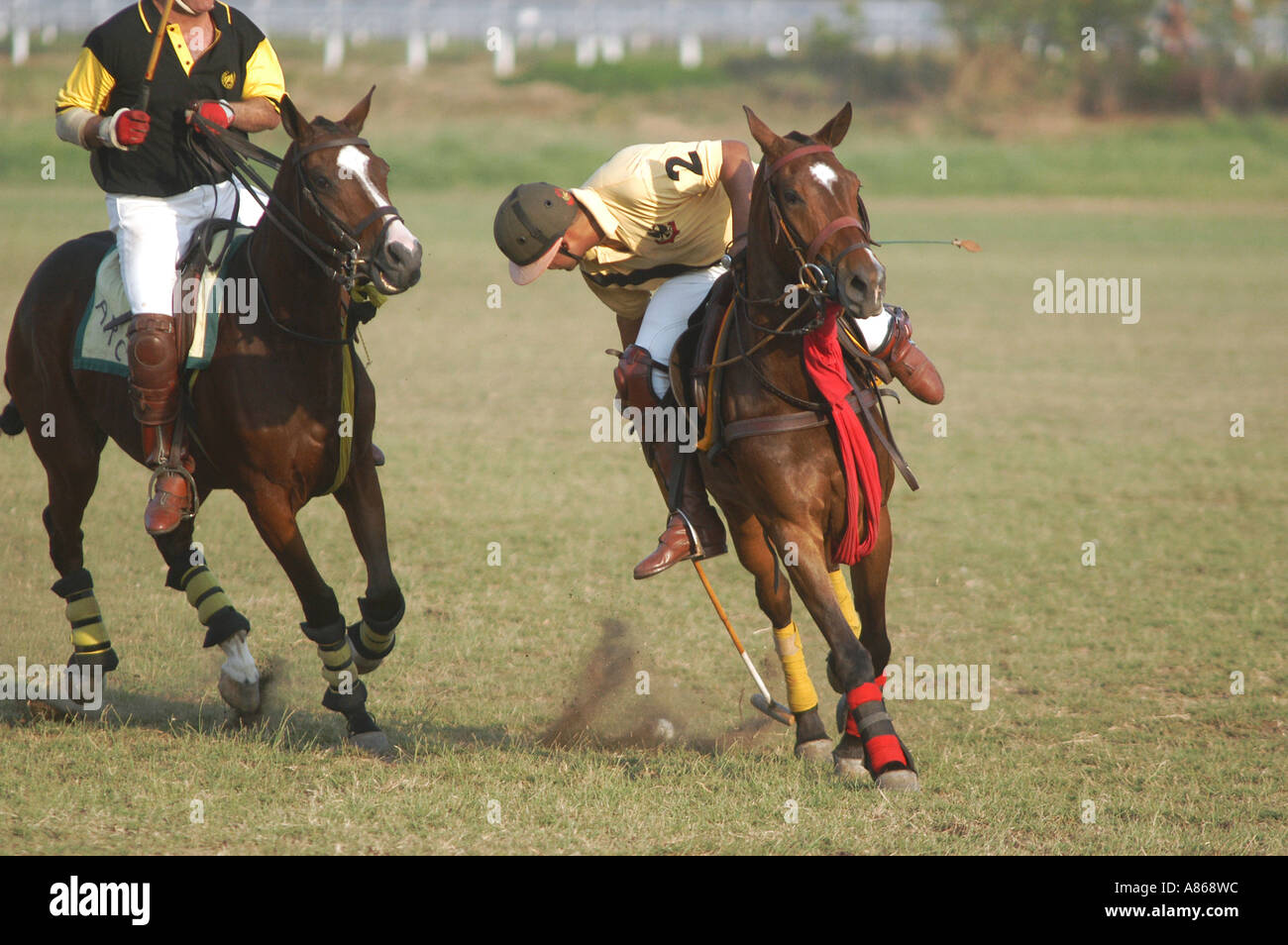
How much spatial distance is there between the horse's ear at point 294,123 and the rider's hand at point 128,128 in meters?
0.67

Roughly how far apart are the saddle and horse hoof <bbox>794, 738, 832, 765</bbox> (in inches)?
48.6

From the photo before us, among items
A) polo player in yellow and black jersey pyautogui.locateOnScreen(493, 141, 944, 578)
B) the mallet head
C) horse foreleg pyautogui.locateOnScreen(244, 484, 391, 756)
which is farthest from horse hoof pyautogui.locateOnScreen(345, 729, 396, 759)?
the mallet head

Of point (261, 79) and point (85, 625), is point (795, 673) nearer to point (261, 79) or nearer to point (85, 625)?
point (85, 625)

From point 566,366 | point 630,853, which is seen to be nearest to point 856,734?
point 630,853

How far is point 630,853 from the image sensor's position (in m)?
4.84

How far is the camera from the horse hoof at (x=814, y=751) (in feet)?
20.1

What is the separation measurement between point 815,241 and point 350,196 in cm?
180

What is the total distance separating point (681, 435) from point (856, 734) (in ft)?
4.72

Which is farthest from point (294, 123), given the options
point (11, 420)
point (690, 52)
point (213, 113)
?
point (690, 52)

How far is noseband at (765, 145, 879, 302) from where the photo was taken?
16.1 ft

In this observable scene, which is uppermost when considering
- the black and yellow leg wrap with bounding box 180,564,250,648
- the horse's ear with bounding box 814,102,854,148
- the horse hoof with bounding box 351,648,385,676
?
the horse's ear with bounding box 814,102,854,148

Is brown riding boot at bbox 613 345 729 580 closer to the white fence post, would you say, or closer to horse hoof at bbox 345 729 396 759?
horse hoof at bbox 345 729 396 759

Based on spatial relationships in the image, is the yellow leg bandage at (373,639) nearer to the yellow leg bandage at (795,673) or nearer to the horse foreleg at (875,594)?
the yellow leg bandage at (795,673)

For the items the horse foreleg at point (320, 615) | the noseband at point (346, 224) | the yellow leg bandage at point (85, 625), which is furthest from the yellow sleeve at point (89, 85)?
the yellow leg bandage at point (85, 625)
